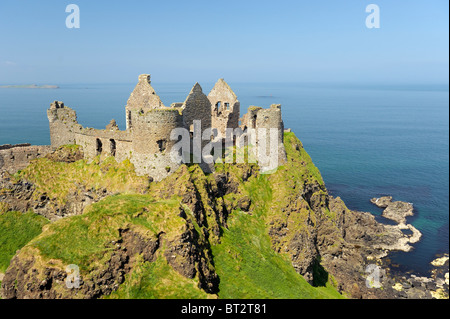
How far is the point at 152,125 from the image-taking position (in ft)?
116

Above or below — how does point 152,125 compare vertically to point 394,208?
above

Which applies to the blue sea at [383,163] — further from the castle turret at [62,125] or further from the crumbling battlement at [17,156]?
the crumbling battlement at [17,156]

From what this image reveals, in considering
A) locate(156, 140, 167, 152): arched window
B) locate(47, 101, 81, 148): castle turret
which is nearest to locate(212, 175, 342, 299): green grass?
locate(156, 140, 167, 152): arched window

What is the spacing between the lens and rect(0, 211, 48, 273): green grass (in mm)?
35791

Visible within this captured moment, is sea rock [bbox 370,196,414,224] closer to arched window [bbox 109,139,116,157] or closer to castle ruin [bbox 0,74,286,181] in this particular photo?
castle ruin [bbox 0,74,286,181]

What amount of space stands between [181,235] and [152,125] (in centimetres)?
1267

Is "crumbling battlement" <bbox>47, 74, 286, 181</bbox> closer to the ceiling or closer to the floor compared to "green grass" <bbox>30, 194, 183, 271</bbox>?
closer to the ceiling

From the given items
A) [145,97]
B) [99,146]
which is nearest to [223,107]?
[145,97]

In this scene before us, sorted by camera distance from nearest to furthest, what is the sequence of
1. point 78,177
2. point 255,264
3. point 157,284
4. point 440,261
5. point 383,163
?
point 157,284 → point 255,264 → point 78,177 → point 440,261 → point 383,163

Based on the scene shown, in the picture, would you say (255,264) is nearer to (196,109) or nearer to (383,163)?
(196,109)

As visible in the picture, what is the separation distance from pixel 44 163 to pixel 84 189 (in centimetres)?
767

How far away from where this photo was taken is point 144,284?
27281mm

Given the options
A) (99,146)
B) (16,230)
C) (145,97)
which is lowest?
(16,230)
